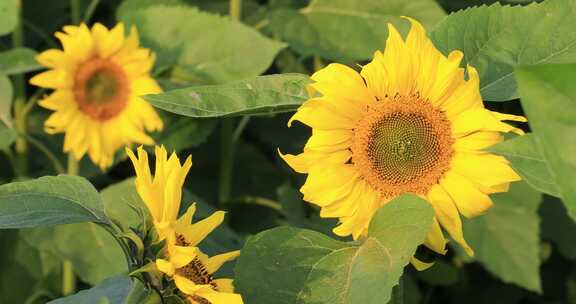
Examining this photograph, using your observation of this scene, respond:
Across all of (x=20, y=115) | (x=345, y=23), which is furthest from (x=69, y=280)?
(x=345, y=23)

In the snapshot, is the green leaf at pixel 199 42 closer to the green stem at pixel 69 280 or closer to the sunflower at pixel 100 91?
the sunflower at pixel 100 91

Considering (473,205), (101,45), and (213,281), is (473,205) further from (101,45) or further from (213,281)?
(101,45)

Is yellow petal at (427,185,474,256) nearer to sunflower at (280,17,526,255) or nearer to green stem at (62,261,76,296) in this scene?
sunflower at (280,17,526,255)

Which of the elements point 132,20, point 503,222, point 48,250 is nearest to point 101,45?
point 132,20

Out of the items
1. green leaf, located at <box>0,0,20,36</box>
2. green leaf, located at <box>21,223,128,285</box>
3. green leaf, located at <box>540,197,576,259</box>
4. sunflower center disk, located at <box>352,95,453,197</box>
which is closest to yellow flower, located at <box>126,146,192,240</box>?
sunflower center disk, located at <box>352,95,453,197</box>

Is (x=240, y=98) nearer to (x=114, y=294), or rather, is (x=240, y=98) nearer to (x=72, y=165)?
(x=114, y=294)

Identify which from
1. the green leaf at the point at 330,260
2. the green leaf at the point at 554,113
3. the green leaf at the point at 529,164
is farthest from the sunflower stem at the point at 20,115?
the green leaf at the point at 554,113

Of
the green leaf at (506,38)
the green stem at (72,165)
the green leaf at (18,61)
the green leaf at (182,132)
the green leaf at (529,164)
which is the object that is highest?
the green leaf at (506,38)
